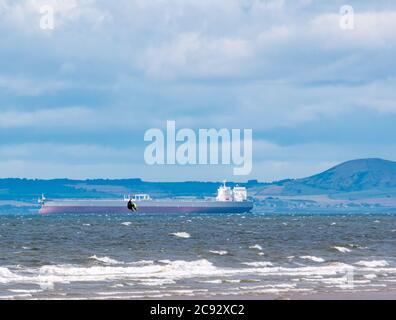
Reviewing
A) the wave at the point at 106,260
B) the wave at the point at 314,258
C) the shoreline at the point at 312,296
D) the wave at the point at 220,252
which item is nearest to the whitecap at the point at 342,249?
the wave at the point at 314,258

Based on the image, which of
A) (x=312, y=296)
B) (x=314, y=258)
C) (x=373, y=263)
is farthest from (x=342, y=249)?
(x=312, y=296)

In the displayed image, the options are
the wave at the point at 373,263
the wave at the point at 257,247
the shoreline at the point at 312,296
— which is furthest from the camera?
the wave at the point at 257,247

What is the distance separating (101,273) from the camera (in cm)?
5075

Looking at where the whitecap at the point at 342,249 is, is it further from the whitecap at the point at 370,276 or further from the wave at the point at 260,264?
the whitecap at the point at 370,276

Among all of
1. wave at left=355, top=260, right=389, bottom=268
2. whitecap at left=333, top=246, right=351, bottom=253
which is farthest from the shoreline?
whitecap at left=333, top=246, right=351, bottom=253

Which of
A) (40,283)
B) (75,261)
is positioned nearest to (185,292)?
(40,283)

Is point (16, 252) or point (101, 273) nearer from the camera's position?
point (101, 273)

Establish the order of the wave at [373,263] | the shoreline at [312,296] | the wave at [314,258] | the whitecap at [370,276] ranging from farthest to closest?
the wave at [314,258]
the wave at [373,263]
the whitecap at [370,276]
the shoreline at [312,296]

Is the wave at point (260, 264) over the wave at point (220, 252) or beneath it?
beneath

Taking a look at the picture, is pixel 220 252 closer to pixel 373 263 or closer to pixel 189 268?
pixel 373 263

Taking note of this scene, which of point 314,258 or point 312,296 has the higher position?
point 314,258
